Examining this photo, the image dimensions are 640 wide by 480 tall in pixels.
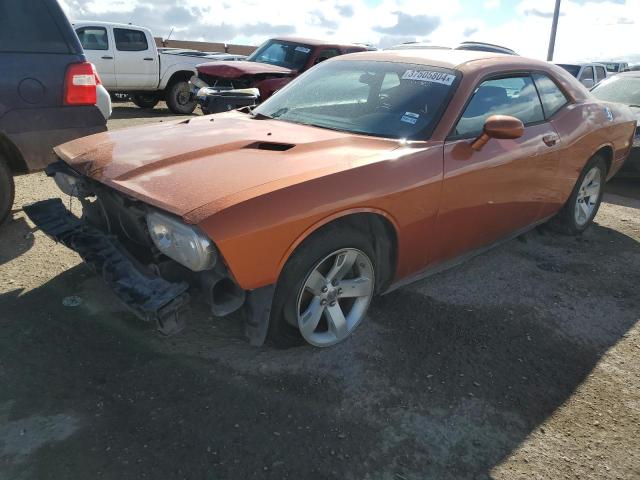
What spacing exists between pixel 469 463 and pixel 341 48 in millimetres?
9455

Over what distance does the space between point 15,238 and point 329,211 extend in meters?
2.88

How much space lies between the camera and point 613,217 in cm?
570

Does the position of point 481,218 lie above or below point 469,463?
above

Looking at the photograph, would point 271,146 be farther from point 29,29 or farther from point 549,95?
point 549,95

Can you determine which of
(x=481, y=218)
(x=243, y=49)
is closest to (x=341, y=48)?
(x=481, y=218)

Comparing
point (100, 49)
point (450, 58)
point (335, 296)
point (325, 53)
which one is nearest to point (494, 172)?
point (450, 58)

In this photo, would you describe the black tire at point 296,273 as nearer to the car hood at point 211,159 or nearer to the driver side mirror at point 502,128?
the car hood at point 211,159

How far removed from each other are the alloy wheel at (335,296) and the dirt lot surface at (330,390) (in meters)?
0.12

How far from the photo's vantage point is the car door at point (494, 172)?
3.17m

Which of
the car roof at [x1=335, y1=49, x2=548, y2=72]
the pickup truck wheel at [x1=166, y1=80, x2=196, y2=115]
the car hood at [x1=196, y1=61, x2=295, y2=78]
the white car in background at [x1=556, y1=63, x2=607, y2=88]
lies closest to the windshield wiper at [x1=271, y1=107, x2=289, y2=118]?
the car roof at [x1=335, y1=49, x2=548, y2=72]

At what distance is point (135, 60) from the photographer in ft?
37.2

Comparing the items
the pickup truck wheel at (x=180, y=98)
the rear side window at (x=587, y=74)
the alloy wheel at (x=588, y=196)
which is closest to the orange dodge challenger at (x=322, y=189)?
the alloy wheel at (x=588, y=196)

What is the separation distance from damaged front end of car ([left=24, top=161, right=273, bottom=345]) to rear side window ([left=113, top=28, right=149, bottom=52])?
30.7 ft

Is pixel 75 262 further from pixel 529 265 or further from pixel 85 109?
pixel 529 265
